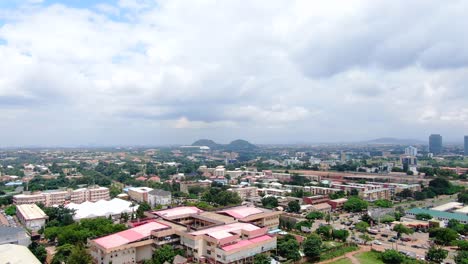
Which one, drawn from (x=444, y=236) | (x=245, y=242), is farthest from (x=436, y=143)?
(x=245, y=242)

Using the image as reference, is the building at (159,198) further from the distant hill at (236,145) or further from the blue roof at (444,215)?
the distant hill at (236,145)

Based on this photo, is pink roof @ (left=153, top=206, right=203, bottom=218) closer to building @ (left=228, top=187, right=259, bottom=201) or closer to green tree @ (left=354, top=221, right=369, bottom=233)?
green tree @ (left=354, top=221, right=369, bottom=233)

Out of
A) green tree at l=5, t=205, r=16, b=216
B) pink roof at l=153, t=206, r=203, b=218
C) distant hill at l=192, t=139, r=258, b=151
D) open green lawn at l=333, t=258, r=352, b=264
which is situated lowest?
open green lawn at l=333, t=258, r=352, b=264

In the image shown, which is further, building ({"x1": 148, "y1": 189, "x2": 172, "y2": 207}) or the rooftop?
building ({"x1": 148, "y1": 189, "x2": 172, "y2": 207})

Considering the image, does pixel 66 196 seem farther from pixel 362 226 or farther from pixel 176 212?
pixel 362 226

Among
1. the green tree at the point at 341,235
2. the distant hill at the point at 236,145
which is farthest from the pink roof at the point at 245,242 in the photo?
the distant hill at the point at 236,145

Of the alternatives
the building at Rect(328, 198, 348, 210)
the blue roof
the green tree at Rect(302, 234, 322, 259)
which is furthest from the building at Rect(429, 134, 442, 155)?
the green tree at Rect(302, 234, 322, 259)
